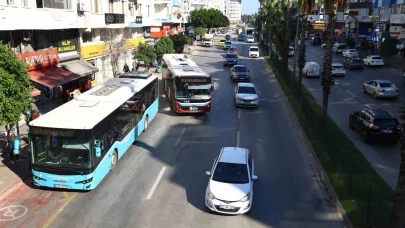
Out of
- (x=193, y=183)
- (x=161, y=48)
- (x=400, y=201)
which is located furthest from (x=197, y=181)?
(x=161, y=48)

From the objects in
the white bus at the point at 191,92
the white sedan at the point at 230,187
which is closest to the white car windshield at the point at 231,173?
the white sedan at the point at 230,187

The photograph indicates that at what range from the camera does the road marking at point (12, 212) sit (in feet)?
43.7

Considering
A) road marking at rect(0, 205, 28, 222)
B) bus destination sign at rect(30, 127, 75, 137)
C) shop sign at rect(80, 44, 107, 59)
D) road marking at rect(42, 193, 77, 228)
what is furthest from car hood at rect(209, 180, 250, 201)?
shop sign at rect(80, 44, 107, 59)

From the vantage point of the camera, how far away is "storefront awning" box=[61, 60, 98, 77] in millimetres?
31717

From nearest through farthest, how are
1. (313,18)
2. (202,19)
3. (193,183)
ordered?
(193,183) → (313,18) → (202,19)

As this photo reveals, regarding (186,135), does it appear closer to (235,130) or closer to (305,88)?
(235,130)

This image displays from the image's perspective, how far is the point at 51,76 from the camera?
27859 millimetres

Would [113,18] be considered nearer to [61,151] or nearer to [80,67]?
[80,67]

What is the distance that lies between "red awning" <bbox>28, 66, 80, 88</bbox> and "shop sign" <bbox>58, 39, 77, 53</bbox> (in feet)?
9.03

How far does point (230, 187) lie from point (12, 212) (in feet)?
25.1

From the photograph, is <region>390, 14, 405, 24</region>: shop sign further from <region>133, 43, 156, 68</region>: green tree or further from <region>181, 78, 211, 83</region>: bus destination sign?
<region>181, 78, 211, 83</region>: bus destination sign

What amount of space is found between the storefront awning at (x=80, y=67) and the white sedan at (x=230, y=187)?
2033cm

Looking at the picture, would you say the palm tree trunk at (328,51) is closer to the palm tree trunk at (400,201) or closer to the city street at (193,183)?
the city street at (193,183)

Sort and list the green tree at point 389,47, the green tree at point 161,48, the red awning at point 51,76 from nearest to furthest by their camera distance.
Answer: the red awning at point 51,76, the green tree at point 161,48, the green tree at point 389,47
